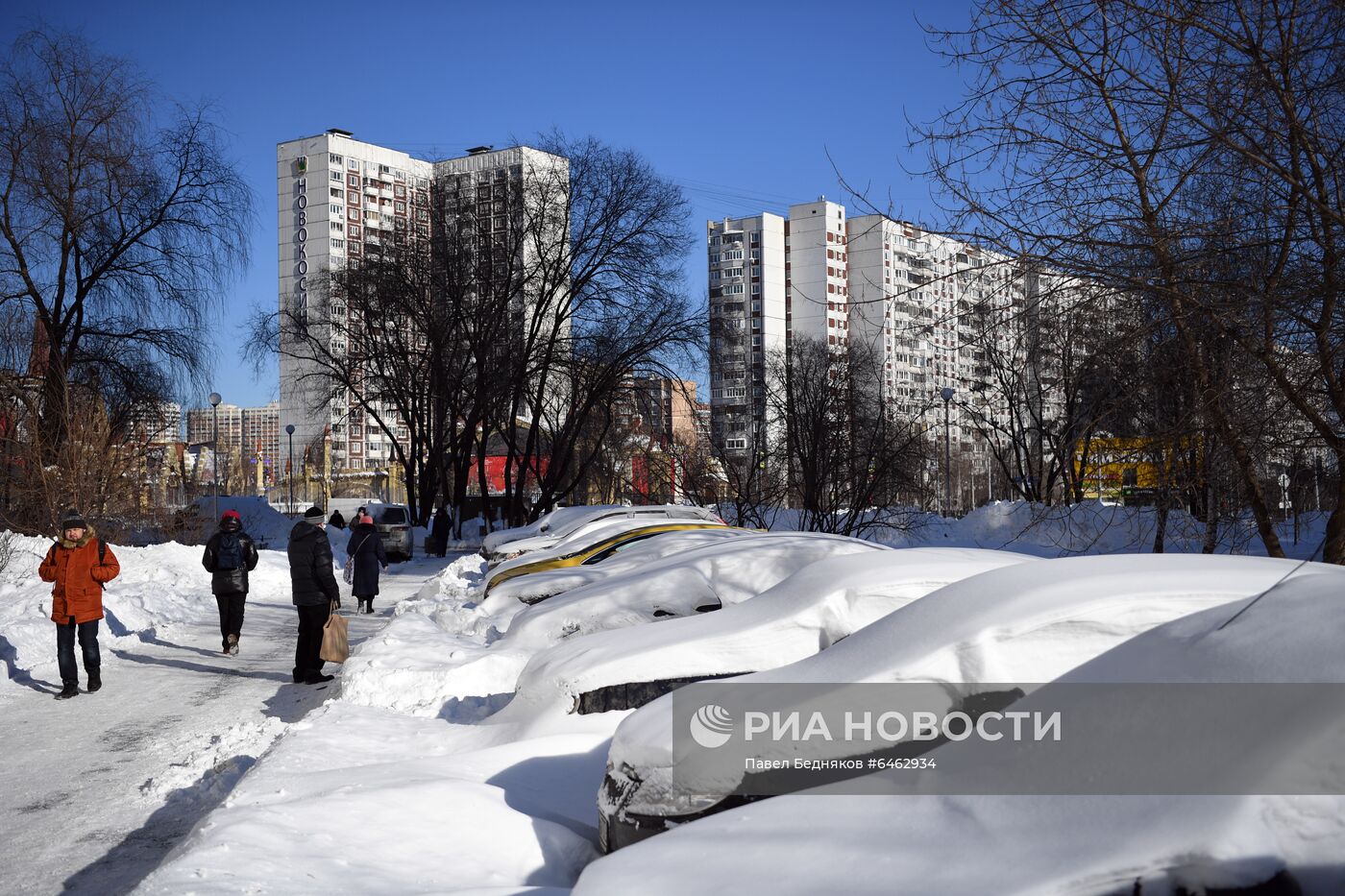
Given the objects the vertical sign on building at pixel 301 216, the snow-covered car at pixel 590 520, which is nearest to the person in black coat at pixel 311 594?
the snow-covered car at pixel 590 520

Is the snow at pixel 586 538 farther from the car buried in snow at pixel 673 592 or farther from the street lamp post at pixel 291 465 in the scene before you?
the street lamp post at pixel 291 465

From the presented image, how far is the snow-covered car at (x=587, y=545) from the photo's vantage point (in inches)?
606

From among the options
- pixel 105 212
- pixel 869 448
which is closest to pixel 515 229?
pixel 105 212

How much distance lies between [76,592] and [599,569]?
5156mm

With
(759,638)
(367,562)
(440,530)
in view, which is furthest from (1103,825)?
(440,530)

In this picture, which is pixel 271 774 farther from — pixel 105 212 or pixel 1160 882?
pixel 105 212

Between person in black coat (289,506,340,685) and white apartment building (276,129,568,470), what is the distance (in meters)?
26.5

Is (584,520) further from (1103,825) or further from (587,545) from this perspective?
(1103,825)

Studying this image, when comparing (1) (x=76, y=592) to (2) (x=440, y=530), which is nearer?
(1) (x=76, y=592)

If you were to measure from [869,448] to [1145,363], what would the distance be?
14.7m

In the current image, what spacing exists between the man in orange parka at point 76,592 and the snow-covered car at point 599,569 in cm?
419

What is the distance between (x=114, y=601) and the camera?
1515cm

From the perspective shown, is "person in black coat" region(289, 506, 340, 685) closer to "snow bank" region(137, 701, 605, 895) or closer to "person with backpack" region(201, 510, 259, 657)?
"person with backpack" region(201, 510, 259, 657)

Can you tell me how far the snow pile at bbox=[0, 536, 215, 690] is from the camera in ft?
39.0
